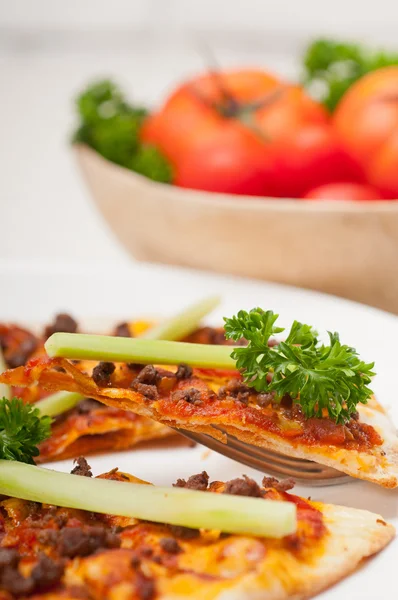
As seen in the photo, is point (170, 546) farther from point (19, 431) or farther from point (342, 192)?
point (342, 192)

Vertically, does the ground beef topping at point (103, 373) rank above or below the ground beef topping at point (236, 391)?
above

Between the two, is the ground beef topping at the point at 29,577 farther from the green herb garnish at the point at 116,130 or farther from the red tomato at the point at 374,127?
the red tomato at the point at 374,127

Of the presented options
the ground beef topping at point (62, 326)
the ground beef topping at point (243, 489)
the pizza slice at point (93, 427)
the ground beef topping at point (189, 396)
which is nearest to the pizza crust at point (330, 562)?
the ground beef topping at point (243, 489)

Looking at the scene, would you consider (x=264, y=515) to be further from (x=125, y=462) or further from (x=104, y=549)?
(x=125, y=462)

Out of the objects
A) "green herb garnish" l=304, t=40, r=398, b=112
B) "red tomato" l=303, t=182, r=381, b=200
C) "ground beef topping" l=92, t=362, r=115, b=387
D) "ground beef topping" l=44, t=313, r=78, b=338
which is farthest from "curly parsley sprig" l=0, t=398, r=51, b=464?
"green herb garnish" l=304, t=40, r=398, b=112

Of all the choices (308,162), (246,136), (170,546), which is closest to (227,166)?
(246,136)

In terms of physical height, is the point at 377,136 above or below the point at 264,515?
above

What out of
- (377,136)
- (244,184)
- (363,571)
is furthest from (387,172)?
(363,571)
